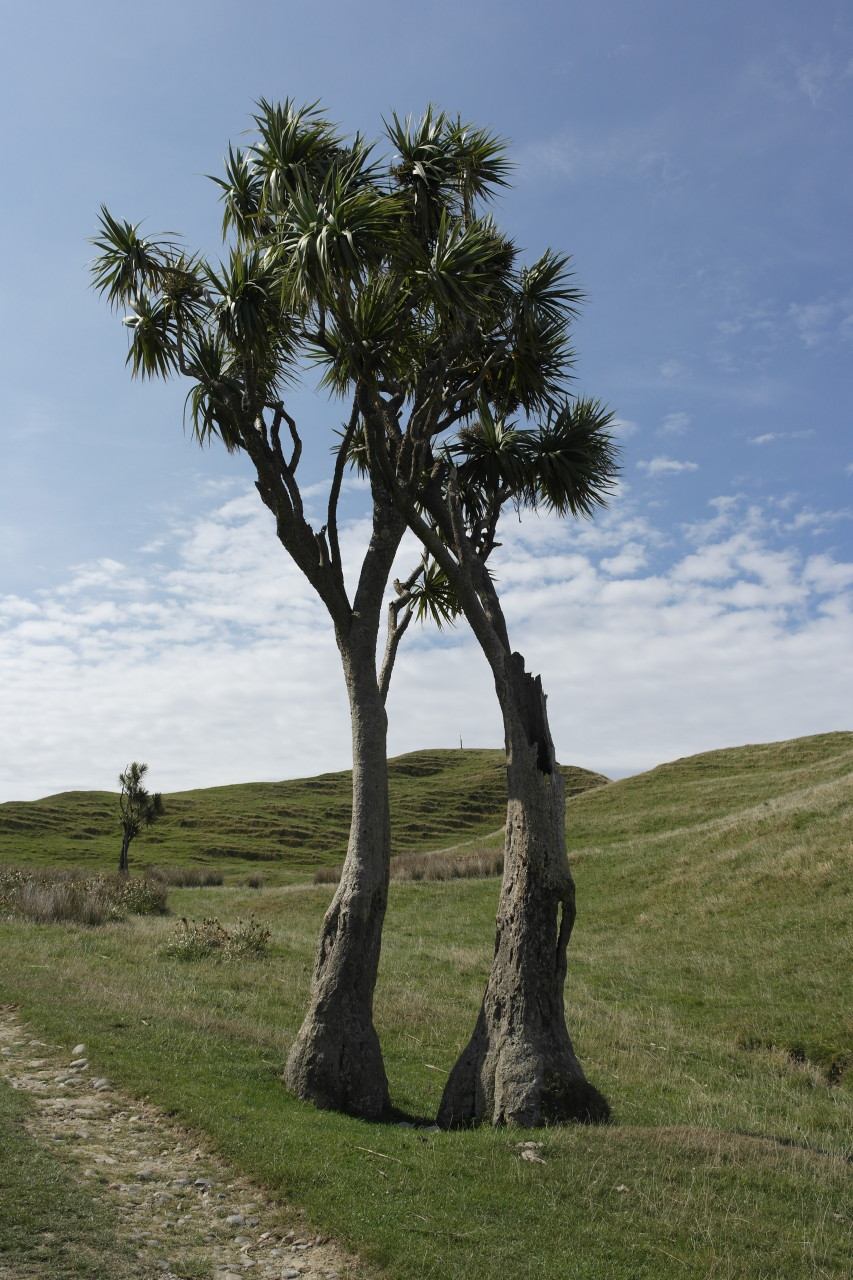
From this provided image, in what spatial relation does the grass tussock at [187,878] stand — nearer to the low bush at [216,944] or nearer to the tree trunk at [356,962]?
the low bush at [216,944]

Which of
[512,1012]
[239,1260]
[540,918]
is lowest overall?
[239,1260]

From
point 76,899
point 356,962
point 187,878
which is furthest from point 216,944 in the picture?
point 187,878

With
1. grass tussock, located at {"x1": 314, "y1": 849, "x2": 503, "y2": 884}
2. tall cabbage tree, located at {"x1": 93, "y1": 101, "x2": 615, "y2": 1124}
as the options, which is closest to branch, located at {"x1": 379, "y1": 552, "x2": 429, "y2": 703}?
tall cabbage tree, located at {"x1": 93, "y1": 101, "x2": 615, "y2": 1124}

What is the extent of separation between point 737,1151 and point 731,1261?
2453 mm

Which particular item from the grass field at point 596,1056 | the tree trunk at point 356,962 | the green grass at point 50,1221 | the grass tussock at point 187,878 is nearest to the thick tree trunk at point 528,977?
the grass field at point 596,1056

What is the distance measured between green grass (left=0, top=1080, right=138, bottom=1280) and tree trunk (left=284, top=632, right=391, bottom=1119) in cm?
337

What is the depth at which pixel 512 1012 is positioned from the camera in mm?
9812

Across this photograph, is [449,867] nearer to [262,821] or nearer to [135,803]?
[135,803]

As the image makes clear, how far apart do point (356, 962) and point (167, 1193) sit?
3.84m

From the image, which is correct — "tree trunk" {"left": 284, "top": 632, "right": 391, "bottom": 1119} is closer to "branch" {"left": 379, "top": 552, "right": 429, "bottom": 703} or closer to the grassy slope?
"branch" {"left": 379, "top": 552, "right": 429, "bottom": 703}

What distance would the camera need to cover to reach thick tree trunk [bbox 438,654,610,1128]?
9.47 meters

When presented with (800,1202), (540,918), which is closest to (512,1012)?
(540,918)

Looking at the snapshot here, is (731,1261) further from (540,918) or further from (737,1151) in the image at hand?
(540,918)

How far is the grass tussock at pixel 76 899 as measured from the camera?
25.3 m
